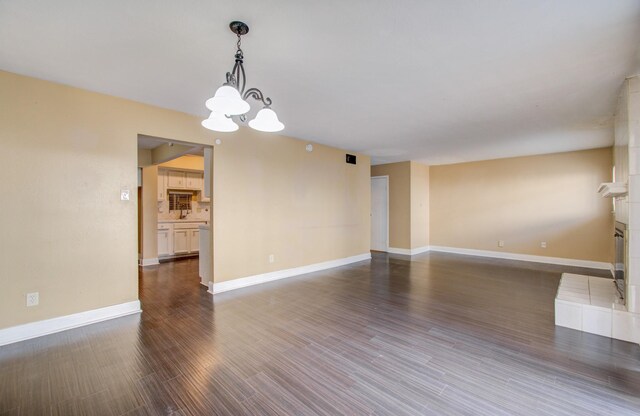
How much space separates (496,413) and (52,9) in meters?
3.82

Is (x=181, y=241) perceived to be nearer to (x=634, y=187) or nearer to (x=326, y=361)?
(x=326, y=361)

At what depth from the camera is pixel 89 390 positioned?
Answer: 75.1 inches

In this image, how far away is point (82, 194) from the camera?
301 centimetres

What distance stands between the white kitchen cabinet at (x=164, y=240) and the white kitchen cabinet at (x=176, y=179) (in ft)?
3.61

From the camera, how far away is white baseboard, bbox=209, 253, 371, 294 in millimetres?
4116

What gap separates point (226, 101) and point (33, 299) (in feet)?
9.50

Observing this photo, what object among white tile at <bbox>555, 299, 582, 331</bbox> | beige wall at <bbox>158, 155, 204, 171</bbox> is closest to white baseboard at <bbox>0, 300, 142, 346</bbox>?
beige wall at <bbox>158, 155, 204, 171</bbox>

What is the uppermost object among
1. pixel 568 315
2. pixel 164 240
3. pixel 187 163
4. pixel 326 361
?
pixel 187 163

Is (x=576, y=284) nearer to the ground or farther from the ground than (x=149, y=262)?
farther from the ground

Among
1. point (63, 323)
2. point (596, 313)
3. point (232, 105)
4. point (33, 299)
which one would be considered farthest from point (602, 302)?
point (33, 299)

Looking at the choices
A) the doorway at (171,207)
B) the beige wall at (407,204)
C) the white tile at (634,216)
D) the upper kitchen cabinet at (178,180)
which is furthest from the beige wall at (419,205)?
the upper kitchen cabinet at (178,180)

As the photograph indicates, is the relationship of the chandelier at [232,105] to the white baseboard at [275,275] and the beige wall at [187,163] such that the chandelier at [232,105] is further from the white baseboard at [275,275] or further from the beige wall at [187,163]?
the beige wall at [187,163]

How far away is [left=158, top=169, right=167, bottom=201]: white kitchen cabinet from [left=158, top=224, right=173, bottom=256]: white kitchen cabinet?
81 centimetres

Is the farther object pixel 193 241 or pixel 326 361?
pixel 193 241
